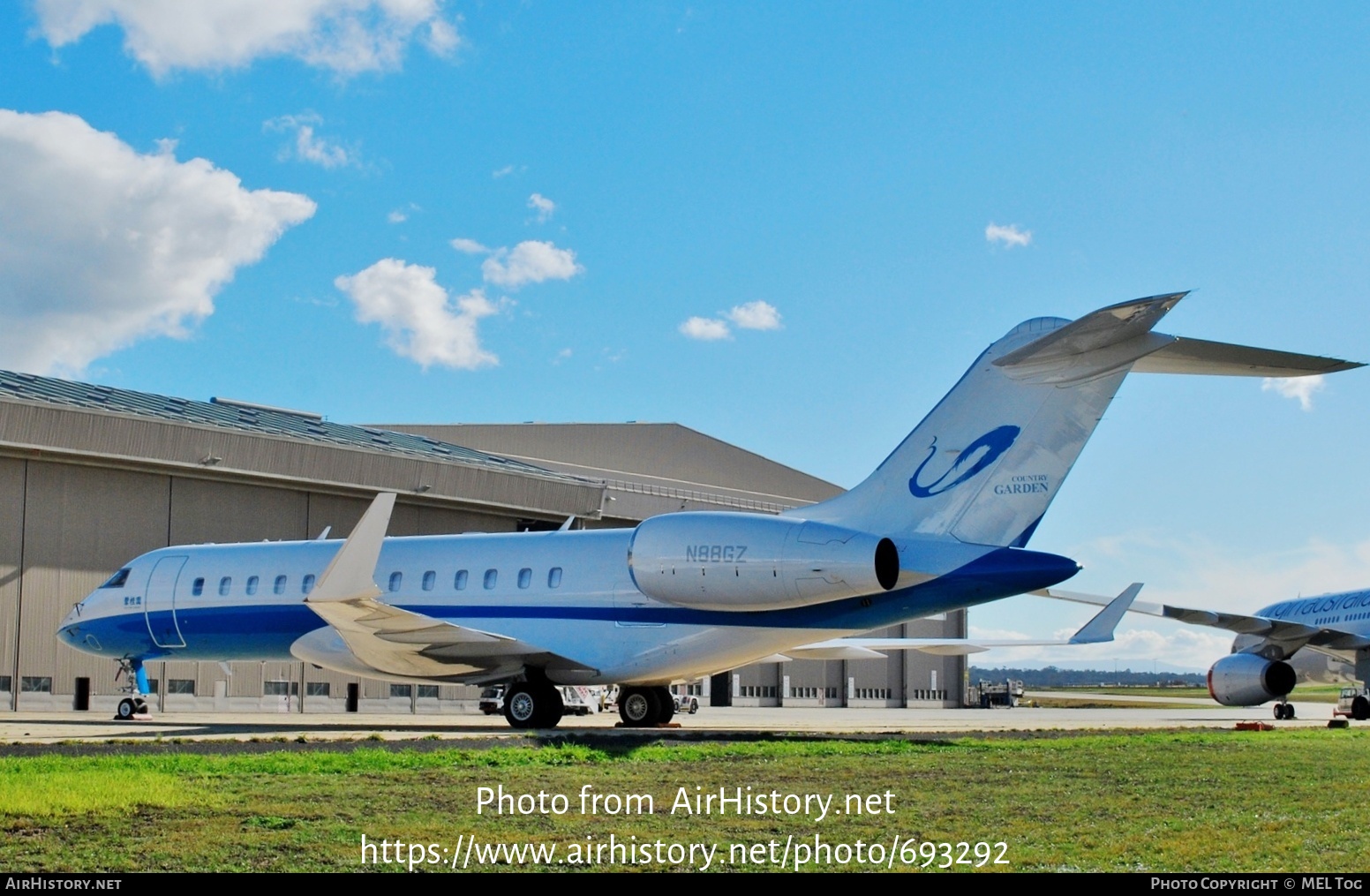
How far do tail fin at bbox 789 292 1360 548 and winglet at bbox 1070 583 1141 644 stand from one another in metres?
2.94

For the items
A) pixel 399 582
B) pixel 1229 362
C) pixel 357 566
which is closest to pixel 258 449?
pixel 399 582

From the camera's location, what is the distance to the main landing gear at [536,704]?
1867 cm

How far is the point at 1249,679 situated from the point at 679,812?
25.0 metres

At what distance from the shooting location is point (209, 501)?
1257 inches

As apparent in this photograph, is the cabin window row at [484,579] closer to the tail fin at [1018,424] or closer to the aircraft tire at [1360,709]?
the tail fin at [1018,424]

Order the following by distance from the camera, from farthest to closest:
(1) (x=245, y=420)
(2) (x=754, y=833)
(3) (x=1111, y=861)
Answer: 1. (1) (x=245, y=420)
2. (2) (x=754, y=833)
3. (3) (x=1111, y=861)

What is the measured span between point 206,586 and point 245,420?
524 inches

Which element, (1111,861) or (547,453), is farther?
(547,453)

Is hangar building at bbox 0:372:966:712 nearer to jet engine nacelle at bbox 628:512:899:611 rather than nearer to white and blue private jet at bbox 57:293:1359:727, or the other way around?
white and blue private jet at bbox 57:293:1359:727

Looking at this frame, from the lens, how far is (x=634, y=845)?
7043mm

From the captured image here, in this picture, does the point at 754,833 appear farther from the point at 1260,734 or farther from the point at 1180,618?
the point at 1180,618

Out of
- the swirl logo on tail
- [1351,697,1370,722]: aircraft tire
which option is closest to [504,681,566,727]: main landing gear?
the swirl logo on tail

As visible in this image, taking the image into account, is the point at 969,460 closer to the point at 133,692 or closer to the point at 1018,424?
the point at 1018,424
